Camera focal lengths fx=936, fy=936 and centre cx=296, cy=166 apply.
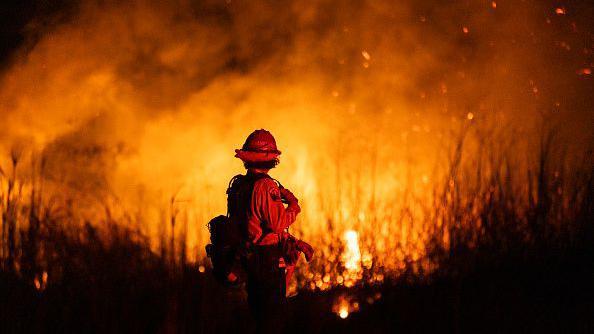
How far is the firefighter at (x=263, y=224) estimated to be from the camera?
14.3ft

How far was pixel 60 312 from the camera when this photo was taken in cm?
527

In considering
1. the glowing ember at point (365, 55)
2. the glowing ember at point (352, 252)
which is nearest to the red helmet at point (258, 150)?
the glowing ember at point (352, 252)

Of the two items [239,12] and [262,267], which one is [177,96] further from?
[262,267]

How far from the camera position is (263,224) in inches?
173

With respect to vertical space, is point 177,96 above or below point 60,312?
above

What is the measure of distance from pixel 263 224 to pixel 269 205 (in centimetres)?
11

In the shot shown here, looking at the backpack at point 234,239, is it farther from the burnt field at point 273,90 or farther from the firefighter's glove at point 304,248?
the burnt field at point 273,90

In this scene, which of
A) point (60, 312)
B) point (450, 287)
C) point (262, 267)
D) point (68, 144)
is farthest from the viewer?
point (68, 144)

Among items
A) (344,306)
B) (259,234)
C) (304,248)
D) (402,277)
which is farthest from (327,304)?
(259,234)

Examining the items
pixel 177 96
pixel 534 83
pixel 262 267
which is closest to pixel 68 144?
pixel 177 96

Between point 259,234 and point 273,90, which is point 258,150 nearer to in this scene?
point 259,234

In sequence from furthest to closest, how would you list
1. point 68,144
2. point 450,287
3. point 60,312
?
1. point 68,144
2. point 450,287
3. point 60,312

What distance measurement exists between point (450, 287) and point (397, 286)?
1.15ft

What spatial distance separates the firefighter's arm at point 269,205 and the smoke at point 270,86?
16.0 ft
